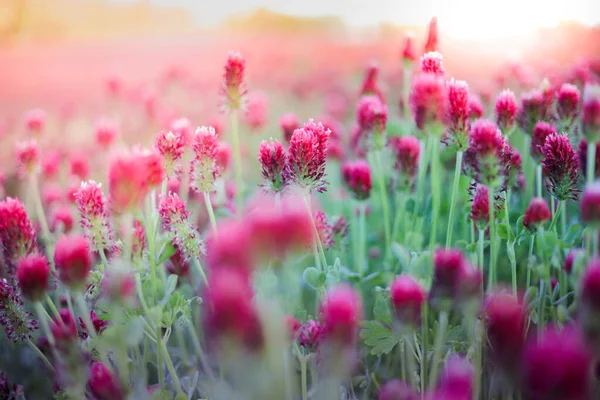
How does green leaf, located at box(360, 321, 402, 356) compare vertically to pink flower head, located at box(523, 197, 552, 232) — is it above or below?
below

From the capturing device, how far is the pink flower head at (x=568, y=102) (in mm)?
1714

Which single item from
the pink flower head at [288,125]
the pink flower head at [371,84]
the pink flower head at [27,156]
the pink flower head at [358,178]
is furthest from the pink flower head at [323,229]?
the pink flower head at [27,156]

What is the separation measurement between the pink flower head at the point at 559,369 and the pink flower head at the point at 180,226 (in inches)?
36.7

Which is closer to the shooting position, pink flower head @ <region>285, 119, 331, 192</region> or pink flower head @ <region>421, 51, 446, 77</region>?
pink flower head @ <region>285, 119, 331, 192</region>

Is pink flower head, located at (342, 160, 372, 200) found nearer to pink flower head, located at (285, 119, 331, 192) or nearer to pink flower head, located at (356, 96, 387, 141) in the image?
pink flower head, located at (356, 96, 387, 141)

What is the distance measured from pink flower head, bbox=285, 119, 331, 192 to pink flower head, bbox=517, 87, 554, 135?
2.66ft

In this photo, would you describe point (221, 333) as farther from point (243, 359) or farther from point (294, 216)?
point (294, 216)

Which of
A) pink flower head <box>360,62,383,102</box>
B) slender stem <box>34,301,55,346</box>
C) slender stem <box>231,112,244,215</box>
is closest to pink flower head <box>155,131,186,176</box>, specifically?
slender stem <box>231,112,244,215</box>

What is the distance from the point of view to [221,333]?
76 cm

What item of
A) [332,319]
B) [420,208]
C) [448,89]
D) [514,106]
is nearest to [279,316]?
[332,319]

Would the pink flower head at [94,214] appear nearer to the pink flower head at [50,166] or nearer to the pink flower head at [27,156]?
the pink flower head at [27,156]

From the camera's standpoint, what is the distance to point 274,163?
1.35 m

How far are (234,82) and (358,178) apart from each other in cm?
53

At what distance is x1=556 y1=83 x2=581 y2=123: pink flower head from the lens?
1.71m
